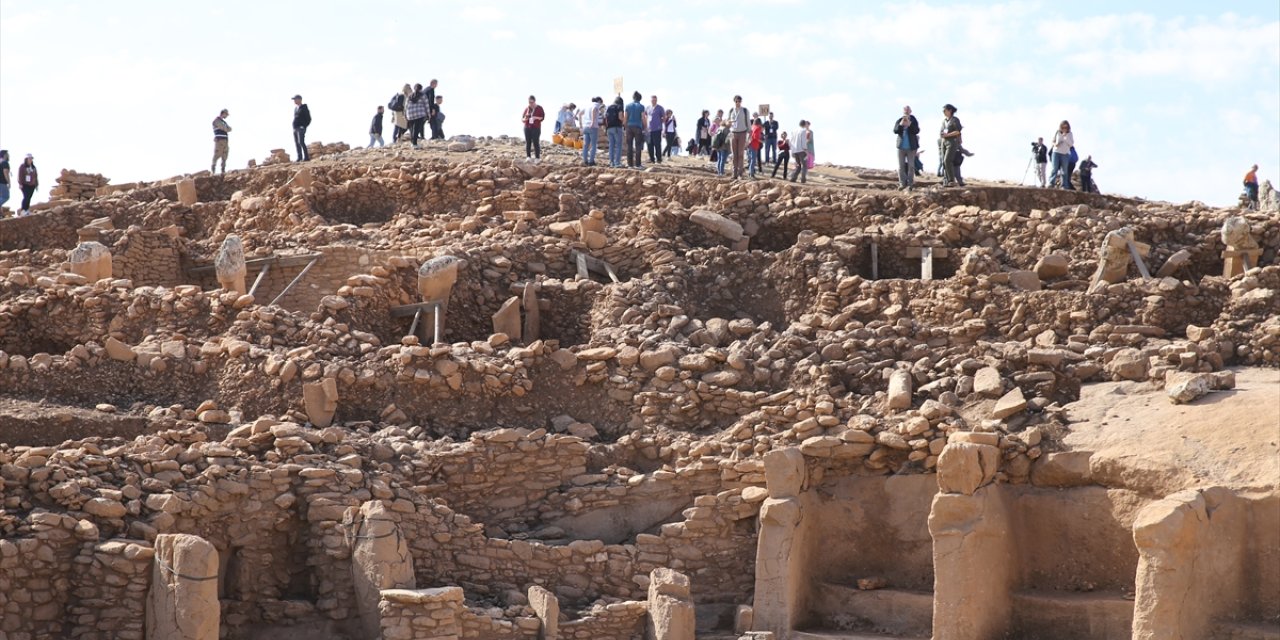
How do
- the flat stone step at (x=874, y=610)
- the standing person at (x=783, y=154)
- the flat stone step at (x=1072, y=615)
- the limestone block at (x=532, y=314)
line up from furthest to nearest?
1. the standing person at (x=783, y=154)
2. the limestone block at (x=532, y=314)
3. the flat stone step at (x=874, y=610)
4. the flat stone step at (x=1072, y=615)

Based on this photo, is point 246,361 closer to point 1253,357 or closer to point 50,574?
point 50,574

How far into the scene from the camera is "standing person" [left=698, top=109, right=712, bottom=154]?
100 feet

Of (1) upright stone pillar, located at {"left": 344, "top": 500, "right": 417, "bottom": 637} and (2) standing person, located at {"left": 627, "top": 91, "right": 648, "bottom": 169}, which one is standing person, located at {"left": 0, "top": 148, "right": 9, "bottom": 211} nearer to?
(2) standing person, located at {"left": 627, "top": 91, "right": 648, "bottom": 169}

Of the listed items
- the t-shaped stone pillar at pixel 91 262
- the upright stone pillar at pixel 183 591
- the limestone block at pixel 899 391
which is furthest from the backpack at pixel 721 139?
the upright stone pillar at pixel 183 591

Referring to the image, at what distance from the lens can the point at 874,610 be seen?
57.4ft

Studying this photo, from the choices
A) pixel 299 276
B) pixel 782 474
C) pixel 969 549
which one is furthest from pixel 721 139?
pixel 969 549

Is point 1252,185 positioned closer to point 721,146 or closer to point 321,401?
point 721,146

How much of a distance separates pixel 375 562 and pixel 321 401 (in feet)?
10.4

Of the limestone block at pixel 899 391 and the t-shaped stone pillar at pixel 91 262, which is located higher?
the t-shaped stone pillar at pixel 91 262

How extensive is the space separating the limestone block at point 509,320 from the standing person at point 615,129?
5981 millimetres

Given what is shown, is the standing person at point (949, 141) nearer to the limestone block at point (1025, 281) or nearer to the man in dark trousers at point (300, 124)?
the limestone block at point (1025, 281)

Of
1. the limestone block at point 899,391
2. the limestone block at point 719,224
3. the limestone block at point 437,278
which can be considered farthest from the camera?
the limestone block at point 719,224

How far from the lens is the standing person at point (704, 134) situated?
30609 mm

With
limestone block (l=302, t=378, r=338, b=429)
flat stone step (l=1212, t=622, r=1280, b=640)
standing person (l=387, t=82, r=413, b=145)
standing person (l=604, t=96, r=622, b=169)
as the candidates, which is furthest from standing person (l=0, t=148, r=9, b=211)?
flat stone step (l=1212, t=622, r=1280, b=640)
